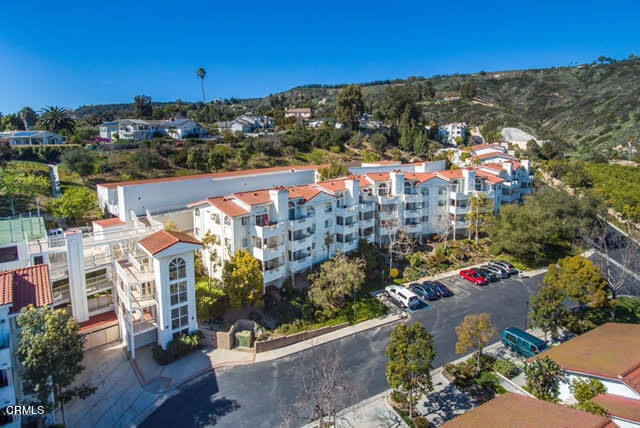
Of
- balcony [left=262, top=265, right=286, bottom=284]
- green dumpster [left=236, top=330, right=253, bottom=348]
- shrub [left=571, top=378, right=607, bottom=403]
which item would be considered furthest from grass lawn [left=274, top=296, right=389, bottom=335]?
shrub [left=571, top=378, right=607, bottom=403]

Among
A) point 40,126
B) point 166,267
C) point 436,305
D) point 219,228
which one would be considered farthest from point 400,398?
point 40,126

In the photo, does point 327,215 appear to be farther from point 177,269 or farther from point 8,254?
point 8,254

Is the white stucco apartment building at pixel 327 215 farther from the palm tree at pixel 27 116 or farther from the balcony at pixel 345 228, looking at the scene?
the palm tree at pixel 27 116

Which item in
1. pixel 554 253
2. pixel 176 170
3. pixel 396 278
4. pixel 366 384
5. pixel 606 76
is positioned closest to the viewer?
pixel 366 384

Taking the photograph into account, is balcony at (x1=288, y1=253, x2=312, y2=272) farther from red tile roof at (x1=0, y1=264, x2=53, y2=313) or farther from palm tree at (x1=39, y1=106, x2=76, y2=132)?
palm tree at (x1=39, y1=106, x2=76, y2=132)

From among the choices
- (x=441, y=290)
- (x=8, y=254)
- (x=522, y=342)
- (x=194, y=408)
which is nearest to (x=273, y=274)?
(x=194, y=408)

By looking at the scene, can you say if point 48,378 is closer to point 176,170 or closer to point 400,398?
point 400,398
